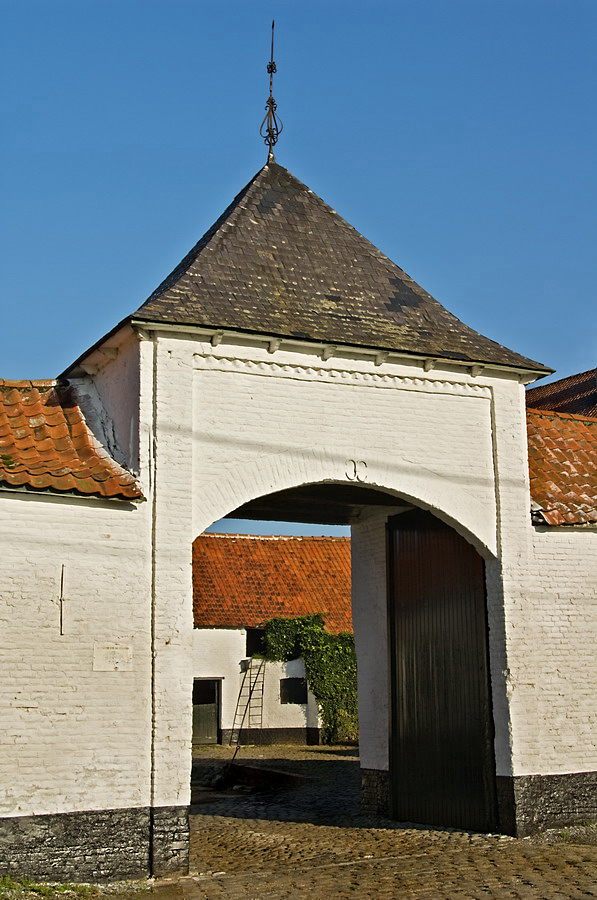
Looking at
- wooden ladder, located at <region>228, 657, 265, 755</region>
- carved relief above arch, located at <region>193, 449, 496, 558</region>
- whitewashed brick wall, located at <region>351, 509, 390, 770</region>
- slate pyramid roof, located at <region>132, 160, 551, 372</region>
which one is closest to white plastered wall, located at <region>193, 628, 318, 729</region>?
wooden ladder, located at <region>228, 657, 265, 755</region>

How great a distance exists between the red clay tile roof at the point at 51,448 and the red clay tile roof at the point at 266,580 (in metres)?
17.9

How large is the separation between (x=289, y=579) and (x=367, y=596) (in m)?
16.8

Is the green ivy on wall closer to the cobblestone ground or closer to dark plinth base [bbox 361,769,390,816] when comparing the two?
the cobblestone ground

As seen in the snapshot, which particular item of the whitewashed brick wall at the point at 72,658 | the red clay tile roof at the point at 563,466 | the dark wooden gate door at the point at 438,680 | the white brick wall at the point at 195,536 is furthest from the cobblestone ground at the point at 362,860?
the red clay tile roof at the point at 563,466

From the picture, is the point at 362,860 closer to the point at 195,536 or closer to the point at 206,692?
the point at 195,536

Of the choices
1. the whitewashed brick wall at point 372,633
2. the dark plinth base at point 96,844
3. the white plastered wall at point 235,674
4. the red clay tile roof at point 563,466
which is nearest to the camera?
the dark plinth base at point 96,844

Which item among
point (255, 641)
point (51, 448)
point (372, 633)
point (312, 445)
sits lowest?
point (255, 641)

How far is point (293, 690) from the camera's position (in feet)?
96.5

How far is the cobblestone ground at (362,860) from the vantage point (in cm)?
966

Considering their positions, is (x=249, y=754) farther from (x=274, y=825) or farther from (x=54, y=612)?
(x=54, y=612)

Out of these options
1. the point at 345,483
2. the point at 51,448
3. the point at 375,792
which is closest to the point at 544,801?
the point at 375,792

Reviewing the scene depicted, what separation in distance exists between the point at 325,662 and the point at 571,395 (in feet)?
33.4

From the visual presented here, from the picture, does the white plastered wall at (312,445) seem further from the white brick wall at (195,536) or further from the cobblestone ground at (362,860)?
the cobblestone ground at (362,860)

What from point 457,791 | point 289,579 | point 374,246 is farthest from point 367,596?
point 289,579
